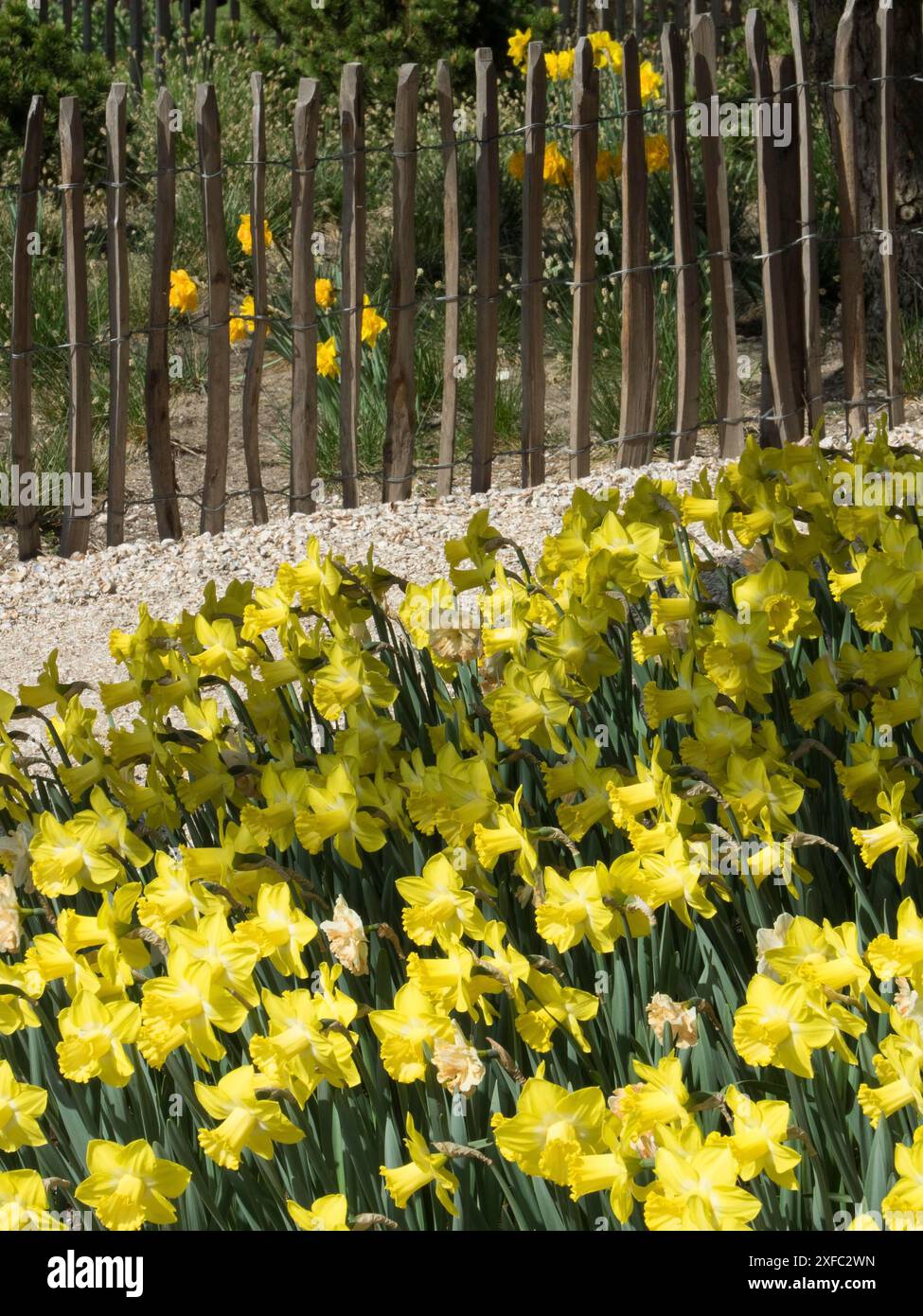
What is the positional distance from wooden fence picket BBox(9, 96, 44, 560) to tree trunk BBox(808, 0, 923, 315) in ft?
8.73

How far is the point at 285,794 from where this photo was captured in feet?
5.70

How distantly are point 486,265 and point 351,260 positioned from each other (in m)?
0.42

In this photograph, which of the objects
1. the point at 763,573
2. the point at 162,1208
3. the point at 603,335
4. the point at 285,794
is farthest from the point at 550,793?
the point at 603,335

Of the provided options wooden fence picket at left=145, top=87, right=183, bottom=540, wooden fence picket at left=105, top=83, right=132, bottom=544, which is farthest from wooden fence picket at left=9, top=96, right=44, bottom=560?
wooden fence picket at left=145, top=87, right=183, bottom=540

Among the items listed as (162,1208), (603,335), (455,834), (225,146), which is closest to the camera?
(162,1208)

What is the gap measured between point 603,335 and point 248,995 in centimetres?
464

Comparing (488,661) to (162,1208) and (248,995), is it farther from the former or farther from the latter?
(162,1208)

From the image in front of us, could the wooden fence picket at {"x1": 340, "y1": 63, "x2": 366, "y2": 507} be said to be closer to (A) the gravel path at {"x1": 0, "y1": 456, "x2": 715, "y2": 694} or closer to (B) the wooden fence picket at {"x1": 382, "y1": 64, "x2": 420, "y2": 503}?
(B) the wooden fence picket at {"x1": 382, "y1": 64, "x2": 420, "y2": 503}

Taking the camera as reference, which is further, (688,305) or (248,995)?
(688,305)

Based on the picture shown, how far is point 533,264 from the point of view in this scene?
14.9 feet

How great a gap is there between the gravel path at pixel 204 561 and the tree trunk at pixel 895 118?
1460 mm

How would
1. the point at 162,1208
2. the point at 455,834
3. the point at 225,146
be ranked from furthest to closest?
1. the point at 225,146
2. the point at 455,834
3. the point at 162,1208

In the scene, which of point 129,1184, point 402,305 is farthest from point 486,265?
point 129,1184

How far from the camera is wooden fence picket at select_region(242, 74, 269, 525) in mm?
4328
